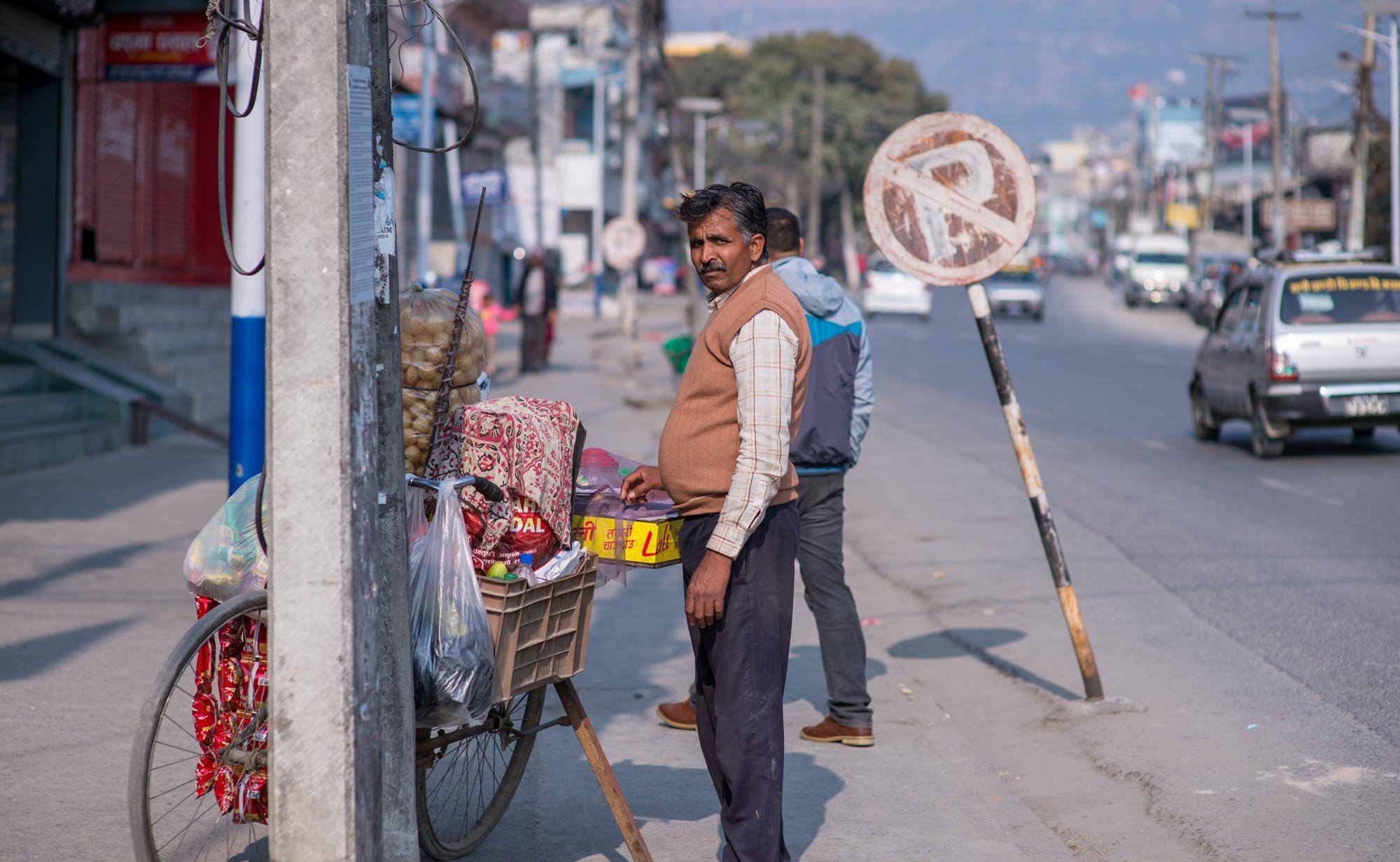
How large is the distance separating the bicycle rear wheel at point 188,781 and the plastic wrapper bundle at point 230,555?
0.11 meters

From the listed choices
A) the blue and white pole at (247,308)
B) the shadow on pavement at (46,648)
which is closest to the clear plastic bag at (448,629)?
the shadow on pavement at (46,648)

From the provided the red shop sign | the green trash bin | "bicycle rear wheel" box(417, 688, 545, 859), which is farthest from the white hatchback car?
"bicycle rear wheel" box(417, 688, 545, 859)

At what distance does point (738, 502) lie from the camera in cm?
356

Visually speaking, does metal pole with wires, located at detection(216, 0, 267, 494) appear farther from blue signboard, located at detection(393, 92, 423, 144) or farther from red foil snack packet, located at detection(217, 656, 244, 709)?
blue signboard, located at detection(393, 92, 423, 144)

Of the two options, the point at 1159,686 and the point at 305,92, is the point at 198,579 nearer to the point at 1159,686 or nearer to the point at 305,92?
the point at 305,92

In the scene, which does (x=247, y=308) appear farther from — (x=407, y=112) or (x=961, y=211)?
(x=407, y=112)

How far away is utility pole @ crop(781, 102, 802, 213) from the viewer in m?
74.2

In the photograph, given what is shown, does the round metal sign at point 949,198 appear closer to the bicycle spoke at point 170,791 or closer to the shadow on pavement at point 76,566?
the bicycle spoke at point 170,791

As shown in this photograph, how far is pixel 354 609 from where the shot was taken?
319 cm

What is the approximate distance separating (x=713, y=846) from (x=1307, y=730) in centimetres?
252

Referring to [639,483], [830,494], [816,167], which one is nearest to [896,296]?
[816,167]

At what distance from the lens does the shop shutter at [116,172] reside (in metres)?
16.5

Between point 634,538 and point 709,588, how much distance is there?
391 mm

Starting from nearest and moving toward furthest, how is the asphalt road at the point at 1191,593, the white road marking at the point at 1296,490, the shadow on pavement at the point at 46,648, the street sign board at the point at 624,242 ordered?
the asphalt road at the point at 1191,593
the shadow on pavement at the point at 46,648
the white road marking at the point at 1296,490
the street sign board at the point at 624,242
